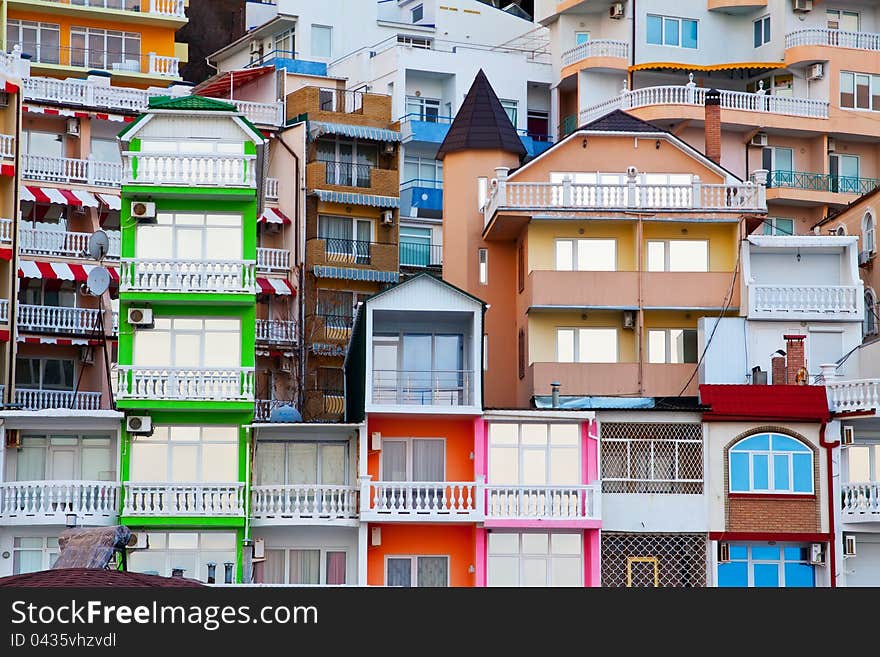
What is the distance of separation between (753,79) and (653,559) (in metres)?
36.2

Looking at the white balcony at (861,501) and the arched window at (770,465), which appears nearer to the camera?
the white balcony at (861,501)

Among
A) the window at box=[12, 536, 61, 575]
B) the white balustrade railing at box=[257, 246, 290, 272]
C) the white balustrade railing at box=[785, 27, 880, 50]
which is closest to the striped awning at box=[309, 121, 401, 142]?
the white balustrade railing at box=[257, 246, 290, 272]

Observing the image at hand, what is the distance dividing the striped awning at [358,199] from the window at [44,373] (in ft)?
36.2

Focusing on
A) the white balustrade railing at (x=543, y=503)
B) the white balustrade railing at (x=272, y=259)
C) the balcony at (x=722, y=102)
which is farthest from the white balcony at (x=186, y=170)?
the balcony at (x=722, y=102)

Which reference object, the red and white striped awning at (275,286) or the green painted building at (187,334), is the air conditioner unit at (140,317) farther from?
the red and white striped awning at (275,286)

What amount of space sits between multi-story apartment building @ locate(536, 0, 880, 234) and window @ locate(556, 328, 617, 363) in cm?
1740

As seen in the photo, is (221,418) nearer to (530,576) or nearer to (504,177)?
(530,576)

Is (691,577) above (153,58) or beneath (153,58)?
beneath

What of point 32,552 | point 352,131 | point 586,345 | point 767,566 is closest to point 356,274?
point 352,131

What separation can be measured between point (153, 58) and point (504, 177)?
25.8 meters

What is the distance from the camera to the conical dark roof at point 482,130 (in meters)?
65.8

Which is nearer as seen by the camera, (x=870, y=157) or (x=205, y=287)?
(x=205, y=287)

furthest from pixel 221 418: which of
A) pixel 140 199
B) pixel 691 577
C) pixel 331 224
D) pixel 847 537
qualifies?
pixel 331 224

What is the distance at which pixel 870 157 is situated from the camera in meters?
80.8
